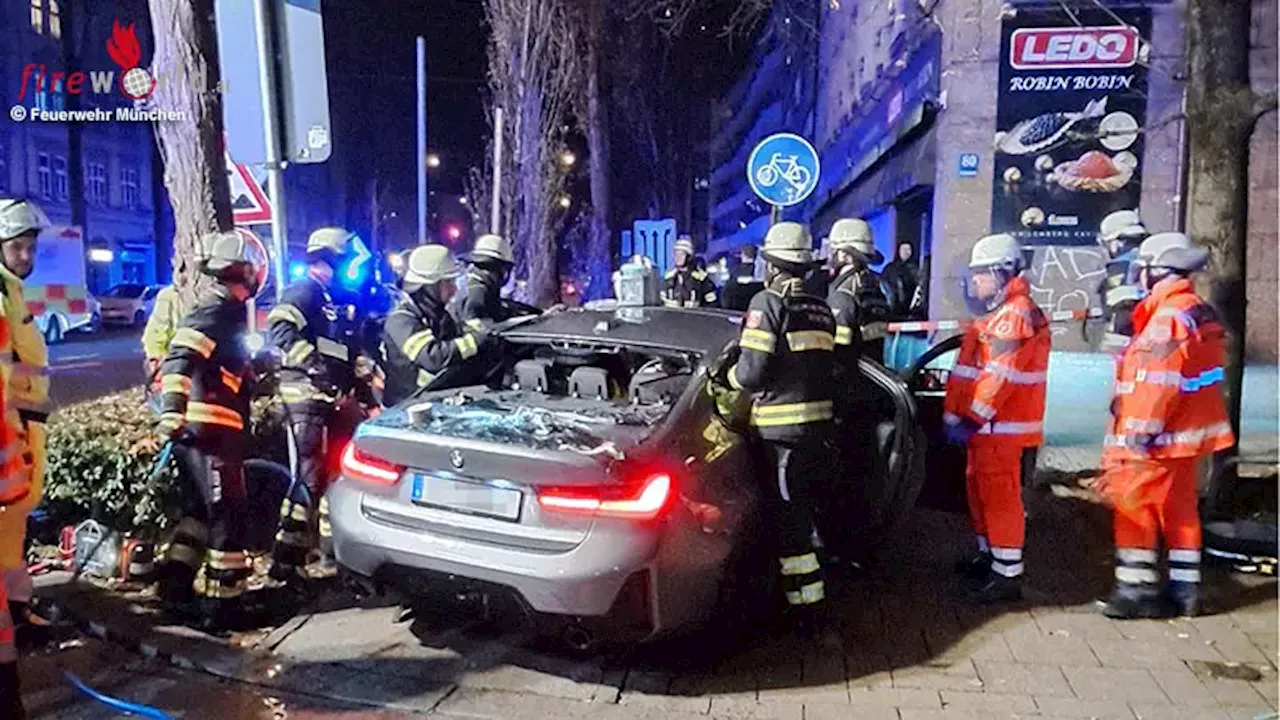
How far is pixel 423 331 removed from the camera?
5773 mm

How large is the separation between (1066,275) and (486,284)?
32.4ft

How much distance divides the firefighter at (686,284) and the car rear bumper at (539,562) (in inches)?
338

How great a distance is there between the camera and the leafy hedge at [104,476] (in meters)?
5.46

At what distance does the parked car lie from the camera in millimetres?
28297

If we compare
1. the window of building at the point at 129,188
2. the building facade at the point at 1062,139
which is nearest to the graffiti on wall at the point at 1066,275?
the building facade at the point at 1062,139

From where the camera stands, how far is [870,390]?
5.58 meters

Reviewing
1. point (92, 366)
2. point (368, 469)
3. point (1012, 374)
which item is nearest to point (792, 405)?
point (1012, 374)

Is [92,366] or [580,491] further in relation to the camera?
[92,366]

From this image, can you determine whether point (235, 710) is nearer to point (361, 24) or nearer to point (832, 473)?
point (832, 473)

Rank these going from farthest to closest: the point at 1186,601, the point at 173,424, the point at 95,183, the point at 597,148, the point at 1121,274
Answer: the point at 95,183 < the point at 597,148 < the point at 1121,274 < the point at 1186,601 < the point at 173,424

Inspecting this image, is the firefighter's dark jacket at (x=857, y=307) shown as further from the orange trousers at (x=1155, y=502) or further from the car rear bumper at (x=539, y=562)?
the car rear bumper at (x=539, y=562)

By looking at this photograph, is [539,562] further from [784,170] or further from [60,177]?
[60,177]

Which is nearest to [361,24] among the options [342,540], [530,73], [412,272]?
[530,73]

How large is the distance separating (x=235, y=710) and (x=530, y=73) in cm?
1494
